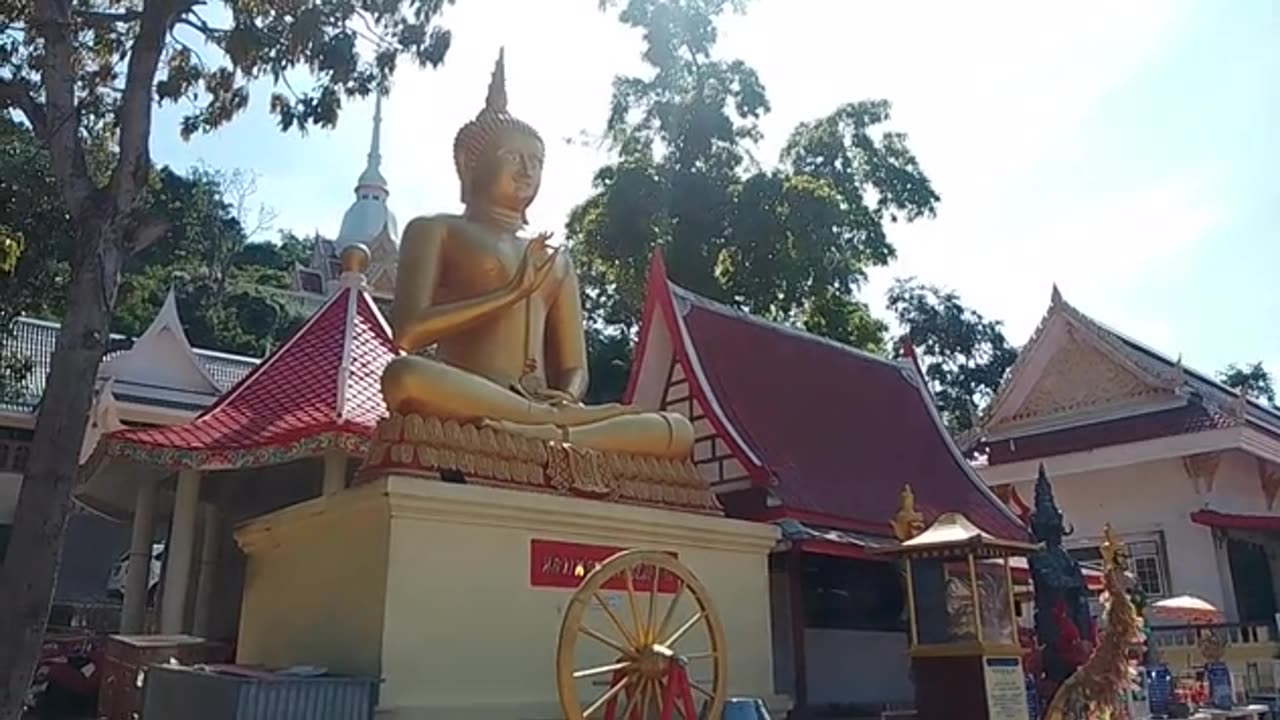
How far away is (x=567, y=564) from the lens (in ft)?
19.6

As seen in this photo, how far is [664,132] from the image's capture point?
21.7 metres

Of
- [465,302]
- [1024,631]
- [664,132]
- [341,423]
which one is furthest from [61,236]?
[664,132]

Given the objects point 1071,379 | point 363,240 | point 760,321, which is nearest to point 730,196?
point 1071,379

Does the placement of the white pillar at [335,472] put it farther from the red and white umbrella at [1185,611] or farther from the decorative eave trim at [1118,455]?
the red and white umbrella at [1185,611]

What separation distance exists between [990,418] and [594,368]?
9497 mm

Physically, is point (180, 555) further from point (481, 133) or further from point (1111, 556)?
point (1111, 556)

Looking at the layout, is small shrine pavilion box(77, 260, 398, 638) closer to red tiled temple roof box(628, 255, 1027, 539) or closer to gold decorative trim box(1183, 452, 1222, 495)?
red tiled temple roof box(628, 255, 1027, 539)

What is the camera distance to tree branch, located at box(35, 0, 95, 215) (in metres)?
8.78

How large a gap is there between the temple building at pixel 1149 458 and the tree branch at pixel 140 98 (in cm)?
1072

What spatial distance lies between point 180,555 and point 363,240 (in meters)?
38.5

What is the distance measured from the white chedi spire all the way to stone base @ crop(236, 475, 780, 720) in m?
41.4

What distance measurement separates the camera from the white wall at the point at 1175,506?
595 inches

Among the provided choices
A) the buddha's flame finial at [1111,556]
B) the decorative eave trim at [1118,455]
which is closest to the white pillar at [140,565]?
the buddha's flame finial at [1111,556]

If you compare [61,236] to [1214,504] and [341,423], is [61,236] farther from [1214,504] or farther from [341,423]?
[1214,504]
